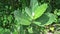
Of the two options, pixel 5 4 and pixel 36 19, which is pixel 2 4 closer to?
pixel 5 4

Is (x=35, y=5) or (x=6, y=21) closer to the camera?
(x=35, y=5)

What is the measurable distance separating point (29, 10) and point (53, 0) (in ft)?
2.61

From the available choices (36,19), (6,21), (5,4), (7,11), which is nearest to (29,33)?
(36,19)

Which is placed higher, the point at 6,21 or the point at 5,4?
the point at 5,4

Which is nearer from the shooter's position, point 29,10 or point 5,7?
point 29,10

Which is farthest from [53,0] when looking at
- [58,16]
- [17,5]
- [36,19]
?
[36,19]

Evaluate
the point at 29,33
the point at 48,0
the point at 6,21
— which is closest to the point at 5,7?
the point at 6,21

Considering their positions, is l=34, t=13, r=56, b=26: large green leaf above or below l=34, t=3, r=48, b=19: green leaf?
below

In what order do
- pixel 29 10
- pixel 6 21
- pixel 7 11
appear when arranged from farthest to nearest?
pixel 7 11, pixel 6 21, pixel 29 10

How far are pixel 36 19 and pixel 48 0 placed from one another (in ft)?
2.22

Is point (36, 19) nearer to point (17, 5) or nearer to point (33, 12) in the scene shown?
point (33, 12)

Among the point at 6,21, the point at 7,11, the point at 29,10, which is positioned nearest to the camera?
the point at 29,10

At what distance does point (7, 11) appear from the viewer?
163cm

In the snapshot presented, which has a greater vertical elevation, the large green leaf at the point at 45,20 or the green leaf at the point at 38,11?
the green leaf at the point at 38,11
